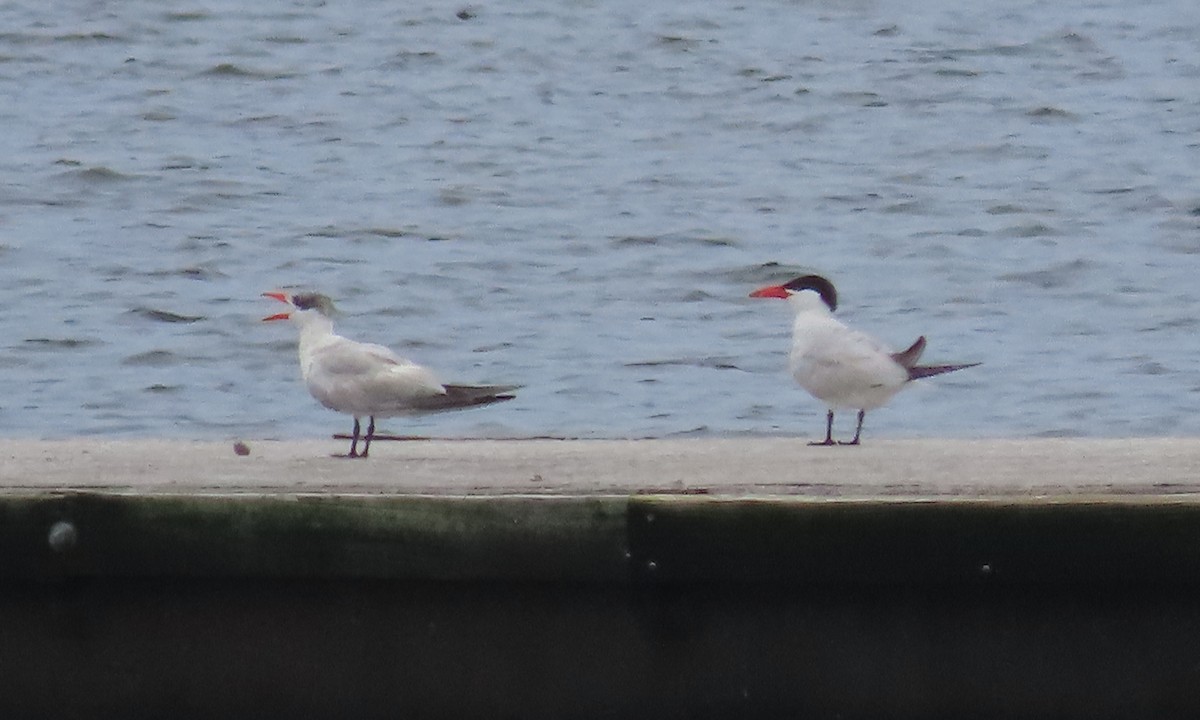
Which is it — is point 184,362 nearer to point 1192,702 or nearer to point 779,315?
point 779,315

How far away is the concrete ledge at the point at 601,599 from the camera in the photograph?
13.4 ft

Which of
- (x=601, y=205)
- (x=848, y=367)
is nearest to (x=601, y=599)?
(x=848, y=367)

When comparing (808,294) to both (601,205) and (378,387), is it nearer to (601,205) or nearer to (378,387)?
(378,387)

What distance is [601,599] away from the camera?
420cm

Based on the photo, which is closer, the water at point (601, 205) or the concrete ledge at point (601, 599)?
the concrete ledge at point (601, 599)

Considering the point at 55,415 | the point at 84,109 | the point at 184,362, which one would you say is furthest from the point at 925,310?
the point at 84,109

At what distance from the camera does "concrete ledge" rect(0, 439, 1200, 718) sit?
13.4 ft

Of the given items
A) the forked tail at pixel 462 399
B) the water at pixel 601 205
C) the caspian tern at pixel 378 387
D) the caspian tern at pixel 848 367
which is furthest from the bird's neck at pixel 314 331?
the water at pixel 601 205

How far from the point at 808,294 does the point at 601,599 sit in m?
2.54

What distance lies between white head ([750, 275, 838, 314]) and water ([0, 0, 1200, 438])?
2.17 meters

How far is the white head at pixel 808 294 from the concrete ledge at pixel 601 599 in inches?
87.1

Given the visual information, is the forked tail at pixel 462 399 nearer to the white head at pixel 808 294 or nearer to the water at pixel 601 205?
the white head at pixel 808 294

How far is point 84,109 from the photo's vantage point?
62.6 ft

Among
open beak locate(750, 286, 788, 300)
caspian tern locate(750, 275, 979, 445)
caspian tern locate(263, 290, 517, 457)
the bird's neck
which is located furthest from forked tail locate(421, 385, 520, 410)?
open beak locate(750, 286, 788, 300)
